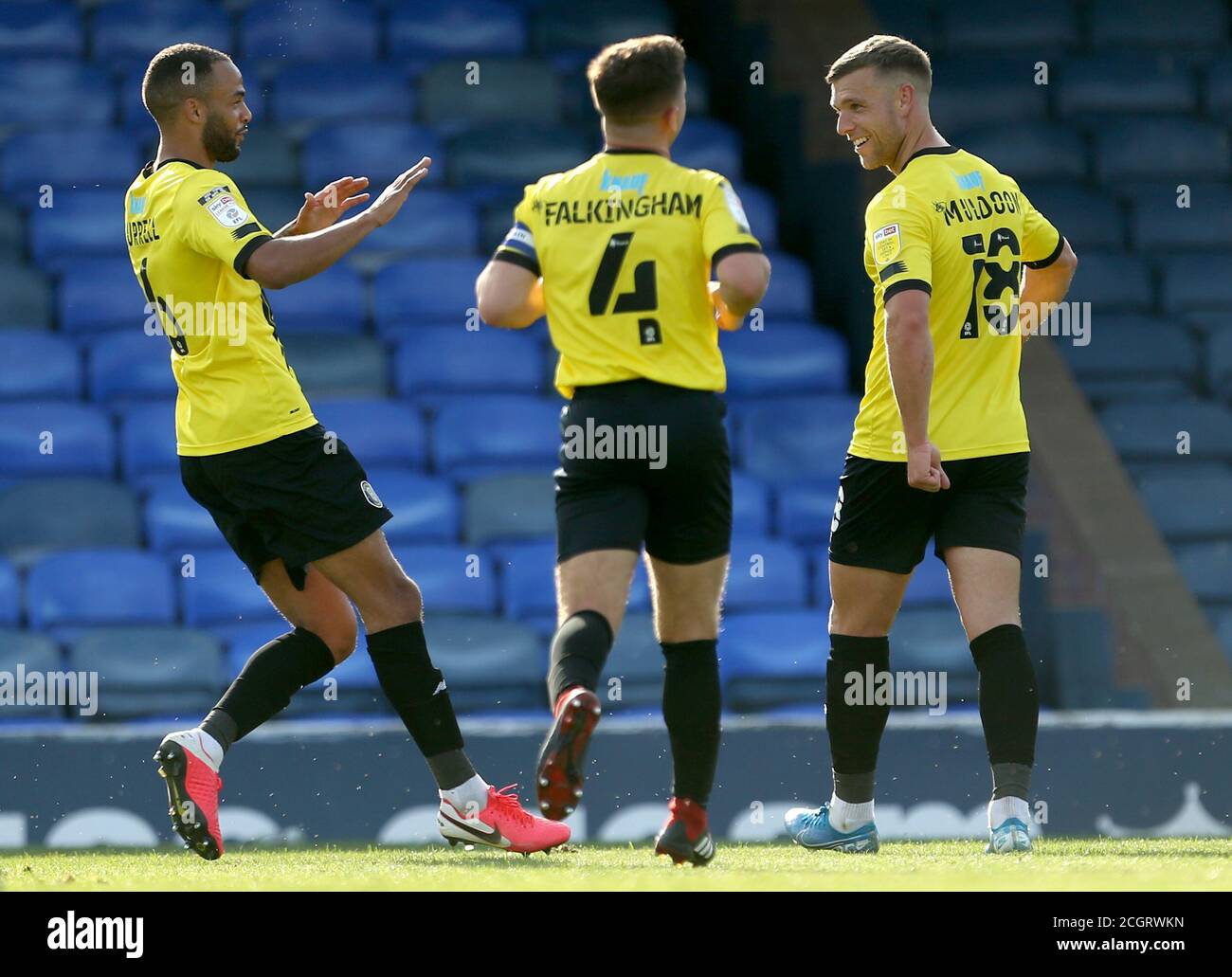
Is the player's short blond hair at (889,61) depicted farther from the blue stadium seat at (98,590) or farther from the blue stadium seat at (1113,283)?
the blue stadium seat at (1113,283)

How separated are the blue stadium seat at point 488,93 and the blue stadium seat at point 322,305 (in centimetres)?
146

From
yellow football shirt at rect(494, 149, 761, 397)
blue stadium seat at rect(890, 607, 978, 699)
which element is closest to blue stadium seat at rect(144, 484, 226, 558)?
blue stadium seat at rect(890, 607, 978, 699)

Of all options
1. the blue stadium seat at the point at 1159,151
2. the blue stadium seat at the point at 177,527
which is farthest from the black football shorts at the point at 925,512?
the blue stadium seat at the point at 1159,151

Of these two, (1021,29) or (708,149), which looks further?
(1021,29)

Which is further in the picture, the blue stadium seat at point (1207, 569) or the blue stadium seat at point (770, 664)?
the blue stadium seat at point (1207, 569)

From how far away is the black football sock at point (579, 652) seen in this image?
13.5ft

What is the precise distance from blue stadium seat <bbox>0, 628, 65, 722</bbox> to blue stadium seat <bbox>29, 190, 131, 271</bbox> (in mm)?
2359

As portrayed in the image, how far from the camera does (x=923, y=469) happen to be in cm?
460

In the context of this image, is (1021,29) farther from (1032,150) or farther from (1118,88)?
(1032,150)

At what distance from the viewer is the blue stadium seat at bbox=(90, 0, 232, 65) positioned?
9.89 m

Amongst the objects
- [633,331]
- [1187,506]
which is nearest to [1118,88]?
[1187,506]

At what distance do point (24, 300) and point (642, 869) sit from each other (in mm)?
5359

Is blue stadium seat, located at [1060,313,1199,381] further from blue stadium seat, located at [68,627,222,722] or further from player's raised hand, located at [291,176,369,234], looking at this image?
player's raised hand, located at [291,176,369,234]

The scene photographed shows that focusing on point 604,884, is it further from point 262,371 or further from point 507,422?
point 507,422
